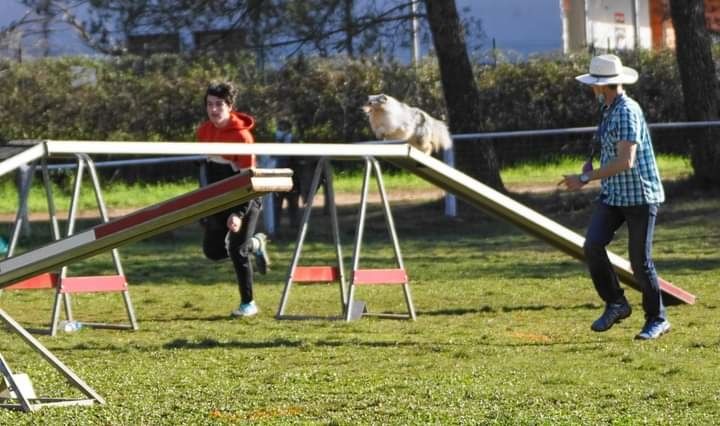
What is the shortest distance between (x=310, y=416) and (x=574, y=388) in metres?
1.36

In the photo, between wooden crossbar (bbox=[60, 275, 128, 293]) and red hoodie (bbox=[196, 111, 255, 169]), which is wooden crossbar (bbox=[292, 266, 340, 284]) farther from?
wooden crossbar (bbox=[60, 275, 128, 293])

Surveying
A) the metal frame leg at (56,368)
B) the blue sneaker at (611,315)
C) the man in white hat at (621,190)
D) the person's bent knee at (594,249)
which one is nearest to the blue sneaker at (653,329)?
the man in white hat at (621,190)

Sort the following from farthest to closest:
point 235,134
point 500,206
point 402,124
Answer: point 402,124, point 235,134, point 500,206

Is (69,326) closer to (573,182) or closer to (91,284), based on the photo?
(91,284)

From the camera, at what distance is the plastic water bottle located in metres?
9.59

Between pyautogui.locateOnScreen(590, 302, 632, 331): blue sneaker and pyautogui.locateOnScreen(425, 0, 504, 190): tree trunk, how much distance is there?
995 centimetres

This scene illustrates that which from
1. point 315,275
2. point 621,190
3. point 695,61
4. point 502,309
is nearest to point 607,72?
point 621,190

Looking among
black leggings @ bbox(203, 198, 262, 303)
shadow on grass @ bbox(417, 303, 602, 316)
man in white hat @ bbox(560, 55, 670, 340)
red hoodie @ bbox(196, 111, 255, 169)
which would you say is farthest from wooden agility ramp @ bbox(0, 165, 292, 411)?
shadow on grass @ bbox(417, 303, 602, 316)

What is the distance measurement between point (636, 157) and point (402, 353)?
5.81 feet

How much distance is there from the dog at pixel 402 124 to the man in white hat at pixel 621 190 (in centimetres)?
280

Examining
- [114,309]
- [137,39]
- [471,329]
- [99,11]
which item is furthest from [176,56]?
[471,329]

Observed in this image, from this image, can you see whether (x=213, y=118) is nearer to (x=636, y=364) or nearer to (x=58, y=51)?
(x=636, y=364)

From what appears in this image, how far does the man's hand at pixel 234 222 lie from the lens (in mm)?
9562

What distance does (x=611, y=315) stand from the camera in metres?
8.42
